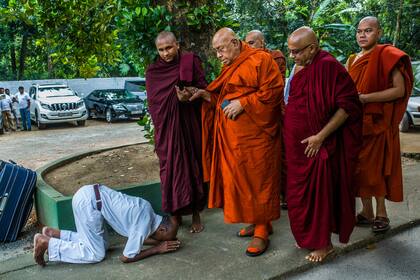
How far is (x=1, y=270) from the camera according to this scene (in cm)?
341

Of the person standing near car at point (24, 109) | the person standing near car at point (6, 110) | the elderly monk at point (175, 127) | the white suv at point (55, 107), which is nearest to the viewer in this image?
the elderly monk at point (175, 127)

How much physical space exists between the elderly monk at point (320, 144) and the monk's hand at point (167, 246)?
38.2 inches

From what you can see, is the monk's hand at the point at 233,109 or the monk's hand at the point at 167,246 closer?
the monk's hand at the point at 233,109

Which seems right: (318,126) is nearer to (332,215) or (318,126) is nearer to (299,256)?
(332,215)

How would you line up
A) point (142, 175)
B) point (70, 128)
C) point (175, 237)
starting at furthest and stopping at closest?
1. point (70, 128)
2. point (142, 175)
3. point (175, 237)

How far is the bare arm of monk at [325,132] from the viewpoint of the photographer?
303 cm

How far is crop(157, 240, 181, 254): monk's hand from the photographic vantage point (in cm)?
348

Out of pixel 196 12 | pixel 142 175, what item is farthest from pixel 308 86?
pixel 142 175

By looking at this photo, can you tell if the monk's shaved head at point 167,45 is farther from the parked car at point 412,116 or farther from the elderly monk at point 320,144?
the parked car at point 412,116

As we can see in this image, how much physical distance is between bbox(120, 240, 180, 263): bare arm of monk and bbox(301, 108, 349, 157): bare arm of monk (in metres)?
1.34

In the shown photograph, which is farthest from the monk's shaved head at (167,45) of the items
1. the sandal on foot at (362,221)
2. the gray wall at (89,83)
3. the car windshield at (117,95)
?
the gray wall at (89,83)

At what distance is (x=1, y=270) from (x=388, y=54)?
356 cm

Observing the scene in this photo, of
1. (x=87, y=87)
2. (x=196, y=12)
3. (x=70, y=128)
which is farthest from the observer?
(x=87, y=87)

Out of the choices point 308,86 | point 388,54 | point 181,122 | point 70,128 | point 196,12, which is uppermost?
point 196,12
